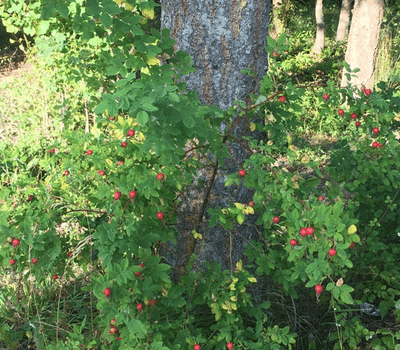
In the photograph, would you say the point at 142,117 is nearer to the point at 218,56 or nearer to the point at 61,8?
the point at 61,8

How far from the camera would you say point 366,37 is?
5.99 m

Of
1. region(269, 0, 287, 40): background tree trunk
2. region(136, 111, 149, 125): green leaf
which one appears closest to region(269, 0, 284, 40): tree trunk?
region(269, 0, 287, 40): background tree trunk

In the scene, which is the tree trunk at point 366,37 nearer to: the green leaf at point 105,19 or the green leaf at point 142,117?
the green leaf at point 105,19

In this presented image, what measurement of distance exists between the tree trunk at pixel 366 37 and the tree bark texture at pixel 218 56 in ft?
13.3

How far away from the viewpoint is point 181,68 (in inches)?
76.2

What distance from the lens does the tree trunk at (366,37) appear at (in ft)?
19.5

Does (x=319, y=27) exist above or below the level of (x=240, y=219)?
above

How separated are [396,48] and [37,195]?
278 inches

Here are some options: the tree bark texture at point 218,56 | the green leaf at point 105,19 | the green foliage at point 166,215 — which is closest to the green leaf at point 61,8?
the green foliage at point 166,215

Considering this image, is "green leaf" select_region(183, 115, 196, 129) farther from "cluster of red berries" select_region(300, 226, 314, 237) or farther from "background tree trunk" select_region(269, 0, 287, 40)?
"background tree trunk" select_region(269, 0, 287, 40)

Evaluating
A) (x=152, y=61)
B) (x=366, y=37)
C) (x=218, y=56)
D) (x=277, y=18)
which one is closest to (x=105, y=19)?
(x=152, y=61)

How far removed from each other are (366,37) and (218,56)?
4437mm

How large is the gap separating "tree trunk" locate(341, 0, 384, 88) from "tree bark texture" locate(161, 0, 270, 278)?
4.05 meters

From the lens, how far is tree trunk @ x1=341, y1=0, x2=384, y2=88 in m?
5.95
